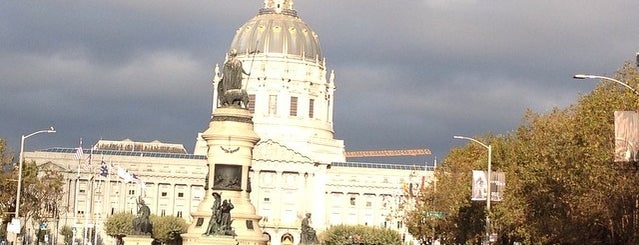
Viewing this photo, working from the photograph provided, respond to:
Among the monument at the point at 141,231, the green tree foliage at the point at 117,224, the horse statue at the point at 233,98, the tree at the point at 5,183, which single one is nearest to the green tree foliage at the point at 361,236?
the green tree foliage at the point at 117,224

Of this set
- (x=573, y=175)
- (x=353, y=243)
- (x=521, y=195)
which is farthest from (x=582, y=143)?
(x=353, y=243)

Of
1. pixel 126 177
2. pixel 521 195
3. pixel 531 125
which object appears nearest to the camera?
pixel 521 195

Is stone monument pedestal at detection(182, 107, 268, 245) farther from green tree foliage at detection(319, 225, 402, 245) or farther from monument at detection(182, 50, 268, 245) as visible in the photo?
green tree foliage at detection(319, 225, 402, 245)

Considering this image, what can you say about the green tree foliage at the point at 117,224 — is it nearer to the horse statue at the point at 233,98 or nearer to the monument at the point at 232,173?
the horse statue at the point at 233,98

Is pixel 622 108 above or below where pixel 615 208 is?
above

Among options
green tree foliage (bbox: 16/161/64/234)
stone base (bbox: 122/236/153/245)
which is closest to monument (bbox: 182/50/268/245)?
stone base (bbox: 122/236/153/245)

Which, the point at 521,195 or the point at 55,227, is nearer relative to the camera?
the point at 521,195

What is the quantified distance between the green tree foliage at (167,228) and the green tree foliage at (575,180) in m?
92.2

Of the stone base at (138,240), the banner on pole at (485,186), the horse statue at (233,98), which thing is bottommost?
the stone base at (138,240)

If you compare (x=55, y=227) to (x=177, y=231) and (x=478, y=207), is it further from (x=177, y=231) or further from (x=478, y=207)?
(x=478, y=207)

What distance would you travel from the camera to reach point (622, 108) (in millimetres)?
62656

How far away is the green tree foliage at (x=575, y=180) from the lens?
61.0 meters

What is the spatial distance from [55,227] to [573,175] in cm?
14679

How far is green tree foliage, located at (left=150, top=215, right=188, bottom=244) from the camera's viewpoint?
178750 millimetres
